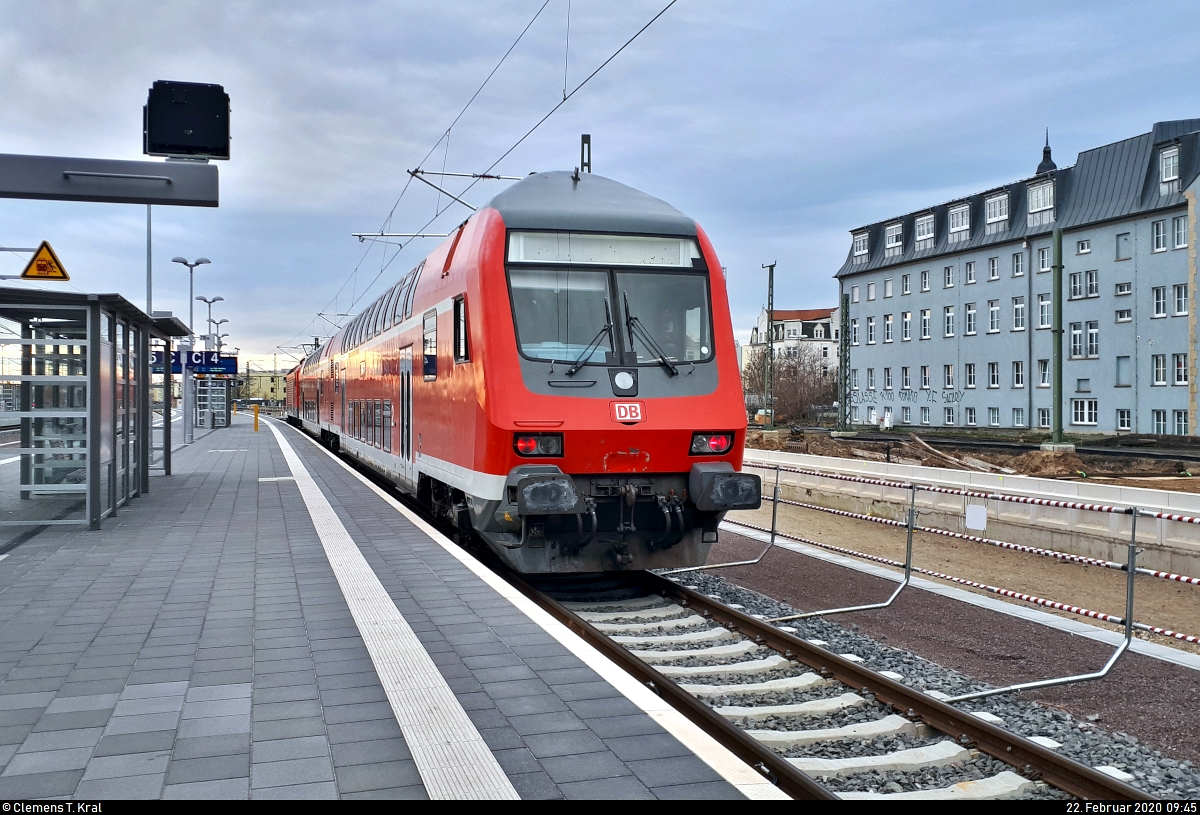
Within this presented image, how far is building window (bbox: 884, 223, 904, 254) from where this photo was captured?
180ft

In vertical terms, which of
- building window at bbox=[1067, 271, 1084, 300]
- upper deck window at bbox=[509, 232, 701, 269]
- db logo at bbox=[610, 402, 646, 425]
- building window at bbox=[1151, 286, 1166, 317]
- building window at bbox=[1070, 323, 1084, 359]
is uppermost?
building window at bbox=[1067, 271, 1084, 300]

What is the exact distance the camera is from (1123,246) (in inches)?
1572

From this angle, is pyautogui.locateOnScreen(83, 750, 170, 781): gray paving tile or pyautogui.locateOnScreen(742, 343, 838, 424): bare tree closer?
pyautogui.locateOnScreen(83, 750, 170, 781): gray paving tile

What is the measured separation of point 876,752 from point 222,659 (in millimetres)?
3789

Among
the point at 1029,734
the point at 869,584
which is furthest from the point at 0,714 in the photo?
the point at 869,584

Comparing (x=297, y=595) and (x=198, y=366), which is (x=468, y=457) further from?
(x=198, y=366)

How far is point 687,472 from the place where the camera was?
8.70m

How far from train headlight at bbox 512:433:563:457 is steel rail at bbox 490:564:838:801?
1.32 meters

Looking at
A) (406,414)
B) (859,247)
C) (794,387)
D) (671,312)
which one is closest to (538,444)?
(671,312)

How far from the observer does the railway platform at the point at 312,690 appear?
387 centimetres

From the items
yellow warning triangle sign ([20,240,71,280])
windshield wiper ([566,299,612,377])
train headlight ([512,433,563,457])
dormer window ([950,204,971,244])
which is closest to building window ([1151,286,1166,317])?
dormer window ([950,204,971,244])

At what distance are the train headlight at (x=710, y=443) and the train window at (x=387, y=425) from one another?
7.17m

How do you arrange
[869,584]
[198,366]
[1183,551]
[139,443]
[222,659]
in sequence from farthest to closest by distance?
[198,366], [139,443], [1183,551], [869,584], [222,659]

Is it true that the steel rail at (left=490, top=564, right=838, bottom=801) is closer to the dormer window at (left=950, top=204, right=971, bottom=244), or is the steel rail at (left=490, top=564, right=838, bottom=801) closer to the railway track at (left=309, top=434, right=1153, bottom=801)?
the railway track at (left=309, top=434, right=1153, bottom=801)
